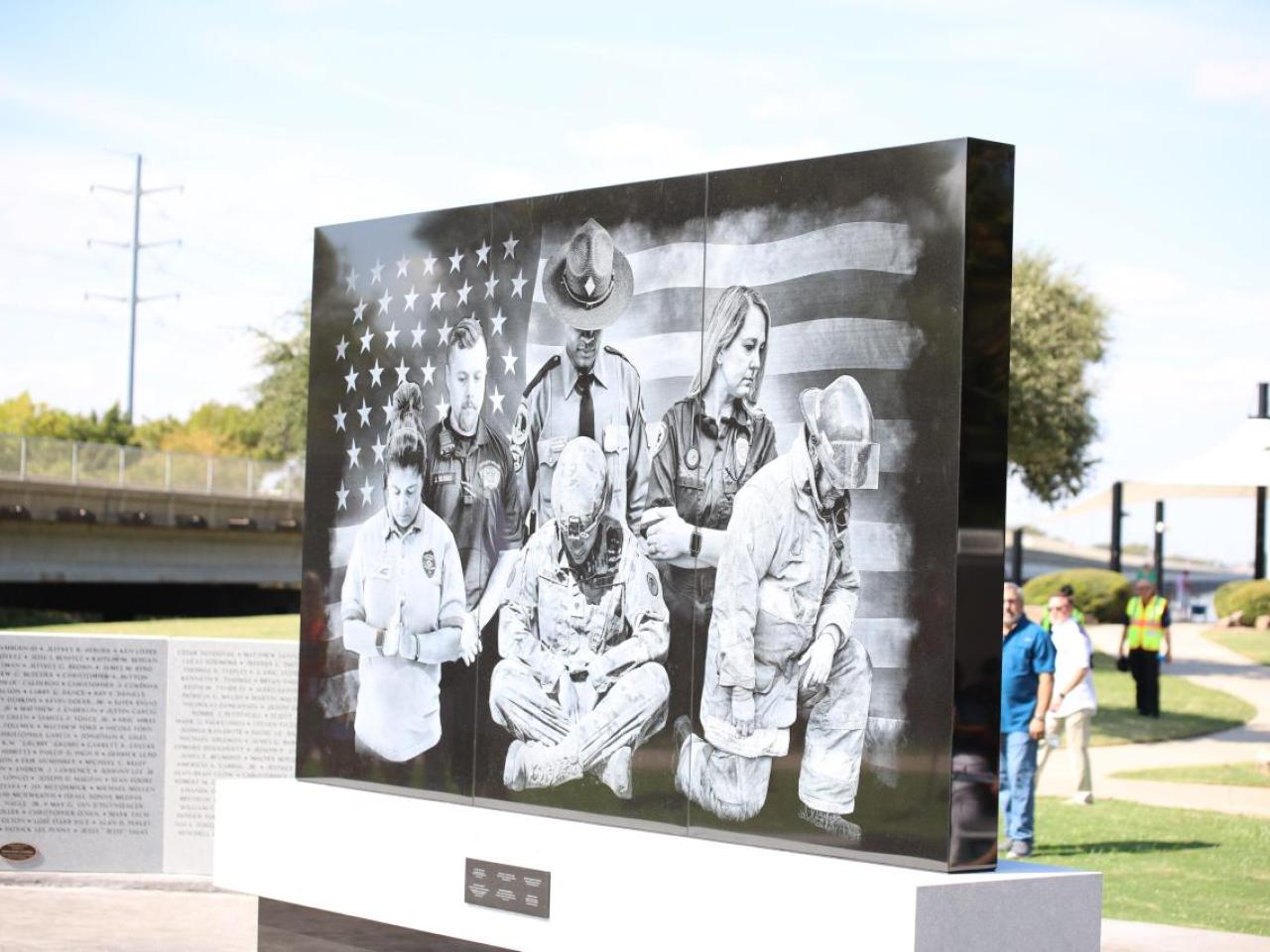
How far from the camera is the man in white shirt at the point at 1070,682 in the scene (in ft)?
50.2

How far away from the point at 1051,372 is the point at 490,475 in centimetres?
3419

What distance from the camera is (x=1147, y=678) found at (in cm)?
2480

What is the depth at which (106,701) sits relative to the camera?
1214 cm

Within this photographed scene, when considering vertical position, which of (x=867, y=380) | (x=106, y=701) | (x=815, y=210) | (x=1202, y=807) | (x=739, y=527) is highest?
(x=815, y=210)

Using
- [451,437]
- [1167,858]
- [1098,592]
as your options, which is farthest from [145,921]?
[1098,592]

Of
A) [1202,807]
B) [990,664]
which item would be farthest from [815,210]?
[1202,807]

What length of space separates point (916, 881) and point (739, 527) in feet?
5.85

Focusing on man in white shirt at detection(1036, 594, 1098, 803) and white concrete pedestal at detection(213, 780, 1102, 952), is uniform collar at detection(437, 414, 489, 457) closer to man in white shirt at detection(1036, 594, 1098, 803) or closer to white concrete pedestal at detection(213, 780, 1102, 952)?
white concrete pedestal at detection(213, 780, 1102, 952)

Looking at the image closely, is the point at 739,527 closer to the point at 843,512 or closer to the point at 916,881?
the point at 843,512

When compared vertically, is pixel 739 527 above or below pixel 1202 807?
above

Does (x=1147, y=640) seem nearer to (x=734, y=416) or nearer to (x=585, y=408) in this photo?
(x=585, y=408)

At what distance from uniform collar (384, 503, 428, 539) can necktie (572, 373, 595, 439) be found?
1.30 metres

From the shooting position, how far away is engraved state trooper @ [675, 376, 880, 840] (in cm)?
691

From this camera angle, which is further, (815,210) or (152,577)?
(152,577)
